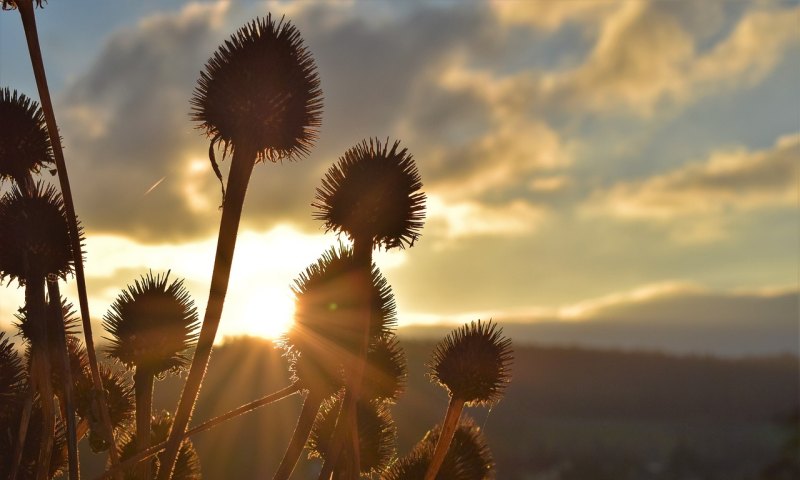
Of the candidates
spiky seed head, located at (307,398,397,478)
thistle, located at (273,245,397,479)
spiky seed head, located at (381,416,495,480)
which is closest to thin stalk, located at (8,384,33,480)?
thistle, located at (273,245,397,479)

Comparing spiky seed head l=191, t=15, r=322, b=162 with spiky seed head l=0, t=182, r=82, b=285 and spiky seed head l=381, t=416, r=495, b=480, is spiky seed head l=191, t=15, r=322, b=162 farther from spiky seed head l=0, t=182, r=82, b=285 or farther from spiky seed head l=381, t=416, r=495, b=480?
spiky seed head l=381, t=416, r=495, b=480

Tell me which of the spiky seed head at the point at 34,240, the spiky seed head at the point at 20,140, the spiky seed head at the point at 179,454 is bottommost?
the spiky seed head at the point at 179,454

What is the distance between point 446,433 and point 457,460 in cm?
53

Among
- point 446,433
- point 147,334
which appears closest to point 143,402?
point 147,334

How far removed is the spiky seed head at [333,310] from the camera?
526cm

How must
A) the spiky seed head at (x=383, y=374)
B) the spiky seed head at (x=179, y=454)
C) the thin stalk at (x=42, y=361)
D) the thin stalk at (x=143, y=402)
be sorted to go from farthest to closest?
the spiky seed head at (x=383, y=374)
the spiky seed head at (x=179, y=454)
the thin stalk at (x=143, y=402)
the thin stalk at (x=42, y=361)

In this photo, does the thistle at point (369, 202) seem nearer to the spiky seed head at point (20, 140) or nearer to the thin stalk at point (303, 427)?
the thin stalk at point (303, 427)

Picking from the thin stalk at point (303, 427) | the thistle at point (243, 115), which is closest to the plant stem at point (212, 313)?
the thistle at point (243, 115)

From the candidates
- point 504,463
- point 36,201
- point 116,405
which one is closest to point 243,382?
point 116,405

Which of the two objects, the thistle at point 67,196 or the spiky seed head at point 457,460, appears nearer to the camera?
the thistle at point 67,196

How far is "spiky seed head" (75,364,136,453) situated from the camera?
18.5ft

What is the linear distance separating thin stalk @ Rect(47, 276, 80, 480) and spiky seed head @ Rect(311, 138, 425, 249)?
1935mm

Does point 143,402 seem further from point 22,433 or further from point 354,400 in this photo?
point 354,400

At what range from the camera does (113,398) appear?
6.12 m
